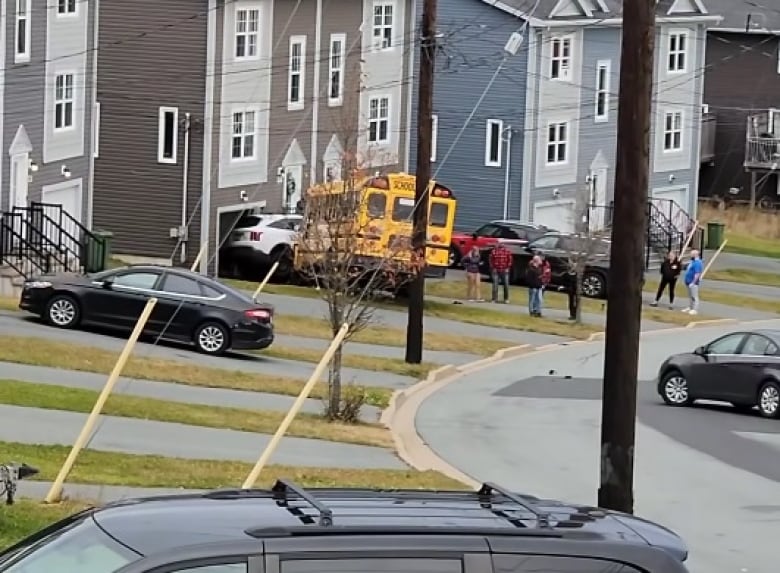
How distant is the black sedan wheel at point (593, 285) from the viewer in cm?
4875

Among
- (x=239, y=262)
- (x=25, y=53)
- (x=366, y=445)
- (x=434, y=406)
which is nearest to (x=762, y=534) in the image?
(x=366, y=445)

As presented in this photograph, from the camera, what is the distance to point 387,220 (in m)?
40.2

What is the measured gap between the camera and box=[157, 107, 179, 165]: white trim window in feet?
151

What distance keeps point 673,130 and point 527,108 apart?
31.5 feet

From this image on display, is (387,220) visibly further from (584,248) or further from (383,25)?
(383,25)

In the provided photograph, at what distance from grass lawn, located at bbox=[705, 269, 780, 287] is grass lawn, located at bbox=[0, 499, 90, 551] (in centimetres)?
4534

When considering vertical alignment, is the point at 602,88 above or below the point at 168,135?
above

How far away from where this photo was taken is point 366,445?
77.3 feet

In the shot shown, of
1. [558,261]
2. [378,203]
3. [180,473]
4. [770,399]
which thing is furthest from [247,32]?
[180,473]

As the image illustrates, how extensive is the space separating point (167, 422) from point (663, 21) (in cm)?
4145

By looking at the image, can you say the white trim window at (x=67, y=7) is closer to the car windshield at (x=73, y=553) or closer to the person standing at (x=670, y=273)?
the person standing at (x=670, y=273)

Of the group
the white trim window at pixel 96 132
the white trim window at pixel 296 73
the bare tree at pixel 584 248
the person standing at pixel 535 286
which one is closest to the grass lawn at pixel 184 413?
the person standing at pixel 535 286

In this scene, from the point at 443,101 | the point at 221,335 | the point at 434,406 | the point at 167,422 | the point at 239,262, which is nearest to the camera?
the point at 167,422

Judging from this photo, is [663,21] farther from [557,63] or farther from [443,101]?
[443,101]
